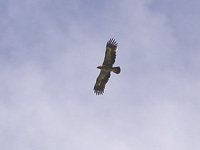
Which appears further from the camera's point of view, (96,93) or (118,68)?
(96,93)

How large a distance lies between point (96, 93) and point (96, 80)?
1325 mm

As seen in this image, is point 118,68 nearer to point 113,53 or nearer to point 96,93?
point 113,53

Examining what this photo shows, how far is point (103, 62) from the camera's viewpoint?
4259 centimetres

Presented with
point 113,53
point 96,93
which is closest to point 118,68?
point 113,53

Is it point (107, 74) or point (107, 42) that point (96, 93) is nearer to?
point (107, 74)

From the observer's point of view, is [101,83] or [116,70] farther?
[101,83]

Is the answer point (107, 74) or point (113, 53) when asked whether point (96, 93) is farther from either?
point (113, 53)

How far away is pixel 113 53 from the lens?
42000mm

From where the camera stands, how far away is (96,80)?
44906 millimetres

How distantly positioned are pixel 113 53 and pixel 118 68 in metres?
1.51

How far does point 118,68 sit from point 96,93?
169 inches

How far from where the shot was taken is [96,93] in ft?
148

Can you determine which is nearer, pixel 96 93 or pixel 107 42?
pixel 107 42

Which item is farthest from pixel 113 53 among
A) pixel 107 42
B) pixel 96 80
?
pixel 96 80
